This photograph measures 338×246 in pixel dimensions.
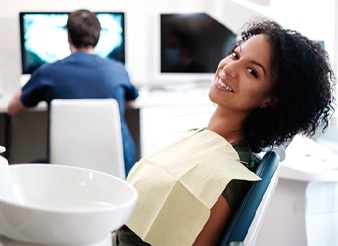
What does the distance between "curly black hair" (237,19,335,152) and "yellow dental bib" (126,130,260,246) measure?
0.10m

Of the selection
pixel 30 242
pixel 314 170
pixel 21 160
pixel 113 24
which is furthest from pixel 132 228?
pixel 21 160

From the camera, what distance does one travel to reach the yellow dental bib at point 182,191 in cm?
116

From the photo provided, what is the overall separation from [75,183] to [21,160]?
285 cm

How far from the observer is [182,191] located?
1189 mm

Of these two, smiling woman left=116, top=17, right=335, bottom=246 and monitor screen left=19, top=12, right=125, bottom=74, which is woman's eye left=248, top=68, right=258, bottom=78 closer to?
smiling woman left=116, top=17, right=335, bottom=246

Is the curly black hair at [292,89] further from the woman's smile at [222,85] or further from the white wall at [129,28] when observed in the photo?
the white wall at [129,28]

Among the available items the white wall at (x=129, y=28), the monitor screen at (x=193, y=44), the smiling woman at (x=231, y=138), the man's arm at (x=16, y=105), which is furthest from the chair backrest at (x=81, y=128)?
the monitor screen at (x=193, y=44)

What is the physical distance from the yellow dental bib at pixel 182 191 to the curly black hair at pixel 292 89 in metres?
0.10

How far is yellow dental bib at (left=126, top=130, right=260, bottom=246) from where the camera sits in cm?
116

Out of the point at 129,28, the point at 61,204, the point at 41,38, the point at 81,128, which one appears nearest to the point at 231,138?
the point at 61,204

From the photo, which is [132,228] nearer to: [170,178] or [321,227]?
[170,178]

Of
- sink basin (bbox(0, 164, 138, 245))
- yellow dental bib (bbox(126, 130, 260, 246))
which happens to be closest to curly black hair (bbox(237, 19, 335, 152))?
yellow dental bib (bbox(126, 130, 260, 246))

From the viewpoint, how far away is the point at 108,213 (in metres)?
0.68

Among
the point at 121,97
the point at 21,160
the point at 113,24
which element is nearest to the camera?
the point at 121,97
